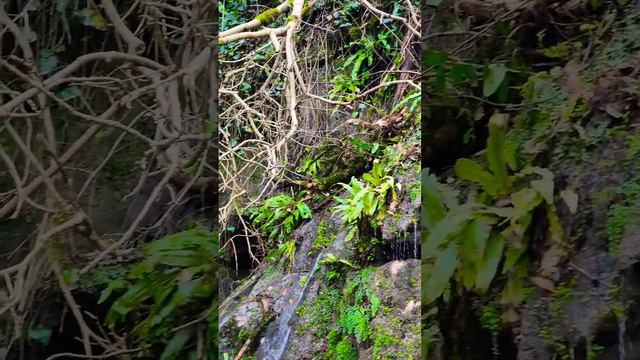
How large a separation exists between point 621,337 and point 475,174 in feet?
1.45

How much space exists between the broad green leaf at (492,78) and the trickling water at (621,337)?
1.80 ft

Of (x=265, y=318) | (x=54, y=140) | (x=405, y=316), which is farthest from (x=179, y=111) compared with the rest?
(x=405, y=316)

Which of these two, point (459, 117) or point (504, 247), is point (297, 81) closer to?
point (459, 117)

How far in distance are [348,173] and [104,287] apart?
2.07 ft

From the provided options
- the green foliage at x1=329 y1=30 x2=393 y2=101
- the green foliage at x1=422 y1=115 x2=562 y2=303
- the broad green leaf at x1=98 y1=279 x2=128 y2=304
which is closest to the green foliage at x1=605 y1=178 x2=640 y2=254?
the green foliage at x1=422 y1=115 x2=562 y2=303

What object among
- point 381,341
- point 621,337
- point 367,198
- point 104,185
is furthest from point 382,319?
point 104,185

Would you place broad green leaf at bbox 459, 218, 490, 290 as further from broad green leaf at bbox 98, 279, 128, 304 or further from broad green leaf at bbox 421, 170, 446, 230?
broad green leaf at bbox 98, 279, 128, 304

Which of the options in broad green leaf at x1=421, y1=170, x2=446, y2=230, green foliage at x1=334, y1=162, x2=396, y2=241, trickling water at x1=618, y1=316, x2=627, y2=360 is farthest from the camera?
green foliage at x1=334, y1=162, x2=396, y2=241

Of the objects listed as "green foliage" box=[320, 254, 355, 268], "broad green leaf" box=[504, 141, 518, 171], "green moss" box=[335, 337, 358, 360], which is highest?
"broad green leaf" box=[504, 141, 518, 171]

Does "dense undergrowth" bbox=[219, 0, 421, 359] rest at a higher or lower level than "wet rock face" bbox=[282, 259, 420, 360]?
higher

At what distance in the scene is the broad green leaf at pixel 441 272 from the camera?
1249 mm

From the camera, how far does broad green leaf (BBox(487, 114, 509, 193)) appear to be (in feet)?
4.06

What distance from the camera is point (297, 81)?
1.52 metres

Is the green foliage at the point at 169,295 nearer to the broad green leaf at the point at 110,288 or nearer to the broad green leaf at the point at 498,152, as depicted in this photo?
the broad green leaf at the point at 110,288
